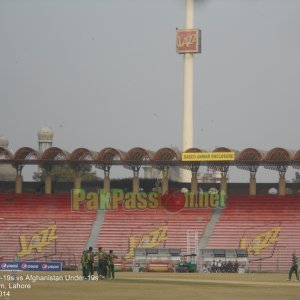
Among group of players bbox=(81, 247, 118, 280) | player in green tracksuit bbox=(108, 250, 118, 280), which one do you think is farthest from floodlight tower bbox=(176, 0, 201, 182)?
group of players bbox=(81, 247, 118, 280)

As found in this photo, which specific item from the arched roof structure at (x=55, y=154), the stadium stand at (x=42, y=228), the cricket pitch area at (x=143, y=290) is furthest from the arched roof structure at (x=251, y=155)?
the cricket pitch area at (x=143, y=290)

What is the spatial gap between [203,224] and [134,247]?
26.2ft

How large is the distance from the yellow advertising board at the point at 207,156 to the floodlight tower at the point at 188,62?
22721 millimetres

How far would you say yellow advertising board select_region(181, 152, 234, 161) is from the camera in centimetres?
9312

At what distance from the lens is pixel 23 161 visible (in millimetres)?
97875

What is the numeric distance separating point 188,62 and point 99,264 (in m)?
A: 67.6

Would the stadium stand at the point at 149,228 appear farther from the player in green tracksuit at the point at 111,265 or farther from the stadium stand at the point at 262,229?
the player in green tracksuit at the point at 111,265

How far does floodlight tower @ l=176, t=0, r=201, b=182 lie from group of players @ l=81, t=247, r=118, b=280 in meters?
64.6

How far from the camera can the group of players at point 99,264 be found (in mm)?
51906

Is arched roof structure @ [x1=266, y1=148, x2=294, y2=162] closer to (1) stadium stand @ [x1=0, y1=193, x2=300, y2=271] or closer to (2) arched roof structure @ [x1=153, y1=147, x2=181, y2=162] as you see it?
(1) stadium stand @ [x1=0, y1=193, x2=300, y2=271]

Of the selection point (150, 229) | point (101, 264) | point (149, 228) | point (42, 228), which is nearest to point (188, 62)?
point (149, 228)

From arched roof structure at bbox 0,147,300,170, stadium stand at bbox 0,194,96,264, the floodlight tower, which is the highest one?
the floodlight tower

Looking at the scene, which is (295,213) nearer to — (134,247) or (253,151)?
(253,151)

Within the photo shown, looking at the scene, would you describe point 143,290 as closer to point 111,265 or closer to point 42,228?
point 111,265
